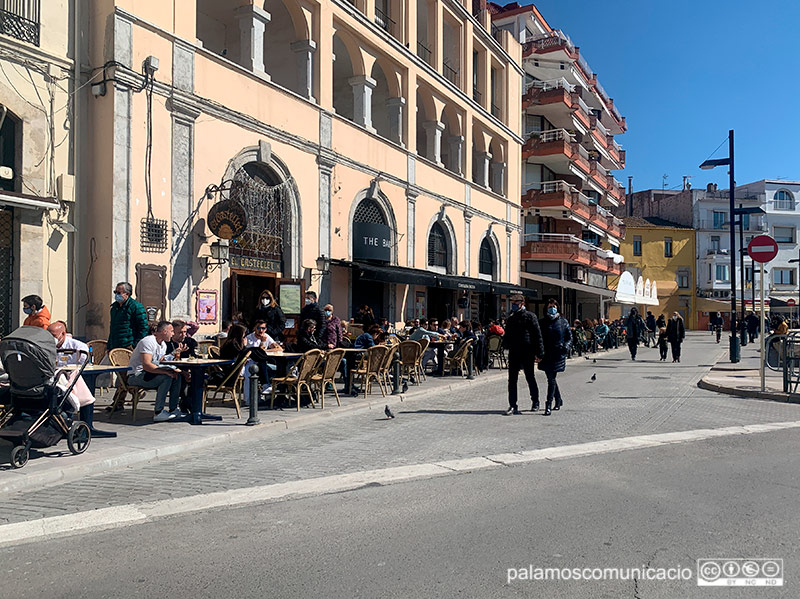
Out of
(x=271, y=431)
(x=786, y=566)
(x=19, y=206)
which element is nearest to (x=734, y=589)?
(x=786, y=566)

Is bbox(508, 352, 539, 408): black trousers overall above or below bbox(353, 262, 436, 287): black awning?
below

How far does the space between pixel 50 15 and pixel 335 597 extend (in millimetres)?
12377

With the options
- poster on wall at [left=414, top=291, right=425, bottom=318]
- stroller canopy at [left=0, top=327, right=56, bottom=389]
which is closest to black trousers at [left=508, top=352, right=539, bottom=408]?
stroller canopy at [left=0, top=327, right=56, bottom=389]

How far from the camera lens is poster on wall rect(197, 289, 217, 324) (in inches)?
576

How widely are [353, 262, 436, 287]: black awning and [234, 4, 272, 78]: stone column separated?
574 centimetres

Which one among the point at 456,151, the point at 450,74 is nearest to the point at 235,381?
the point at 456,151

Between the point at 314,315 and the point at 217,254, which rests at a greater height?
the point at 217,254

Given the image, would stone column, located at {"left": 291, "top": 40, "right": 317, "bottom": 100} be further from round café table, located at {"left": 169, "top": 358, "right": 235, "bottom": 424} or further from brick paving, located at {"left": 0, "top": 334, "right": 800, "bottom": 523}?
round café table, located at {"left": 169, "top": 358, "right": 235, "bottom": 424}

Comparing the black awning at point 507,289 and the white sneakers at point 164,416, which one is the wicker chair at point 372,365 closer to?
the white sneakers at point 164,416

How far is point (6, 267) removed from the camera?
1174 cm

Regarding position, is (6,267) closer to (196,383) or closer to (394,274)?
(196,383)

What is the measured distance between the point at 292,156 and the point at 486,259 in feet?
48.3

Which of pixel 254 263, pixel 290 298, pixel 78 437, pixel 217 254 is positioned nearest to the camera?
pixel 78 437

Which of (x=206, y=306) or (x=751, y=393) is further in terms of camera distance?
(x=206, y=306)
